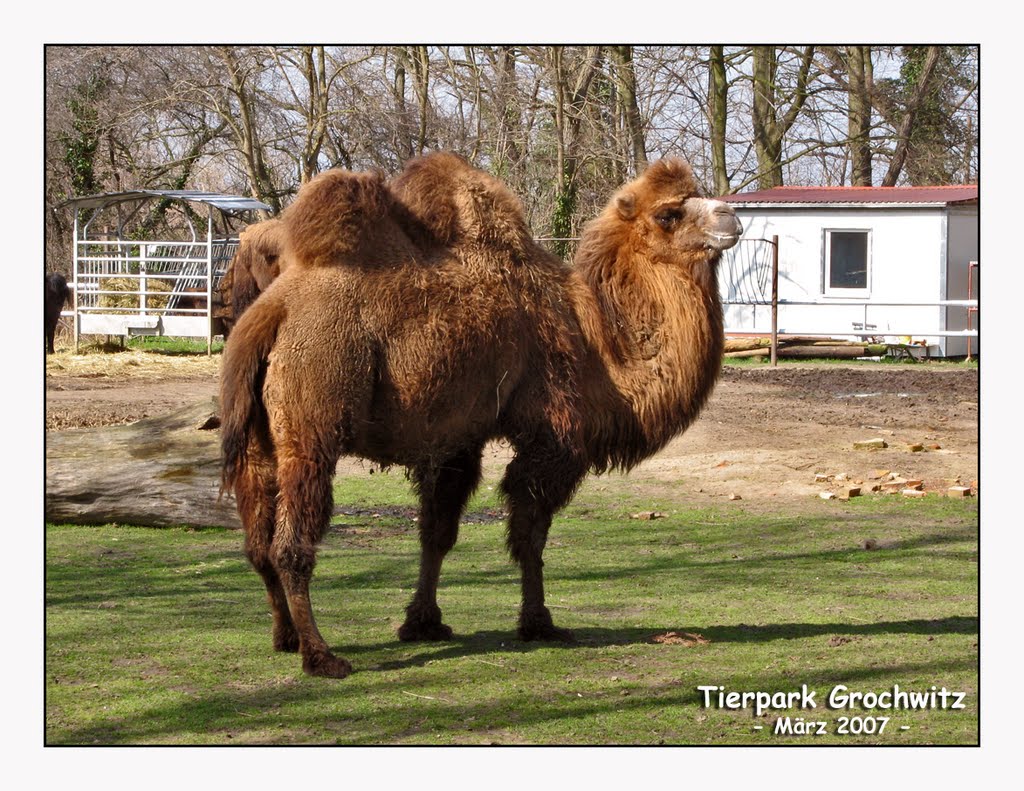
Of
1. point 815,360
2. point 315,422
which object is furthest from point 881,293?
point 315,422

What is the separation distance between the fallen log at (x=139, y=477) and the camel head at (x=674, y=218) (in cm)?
479

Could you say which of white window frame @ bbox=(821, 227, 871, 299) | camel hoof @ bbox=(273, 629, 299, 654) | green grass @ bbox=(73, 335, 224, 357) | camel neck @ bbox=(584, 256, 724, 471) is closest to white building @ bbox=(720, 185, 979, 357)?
white window frame @ bbox=(821, 227, 871, 299)

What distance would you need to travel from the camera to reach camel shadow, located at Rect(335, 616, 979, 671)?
6.86 meters

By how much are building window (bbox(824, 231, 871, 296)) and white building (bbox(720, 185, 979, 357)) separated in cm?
2

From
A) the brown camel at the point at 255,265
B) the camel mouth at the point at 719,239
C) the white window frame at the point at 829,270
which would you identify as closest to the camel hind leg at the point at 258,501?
the camel mouth at the point at 719,239

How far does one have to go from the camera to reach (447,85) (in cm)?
3397

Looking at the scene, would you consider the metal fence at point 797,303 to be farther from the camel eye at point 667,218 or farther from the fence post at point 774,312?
the camel eye at point 667,218

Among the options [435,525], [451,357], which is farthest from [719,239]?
[435,525]

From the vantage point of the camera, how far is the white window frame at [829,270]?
98.7 ft

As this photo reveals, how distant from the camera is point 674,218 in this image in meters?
7.51

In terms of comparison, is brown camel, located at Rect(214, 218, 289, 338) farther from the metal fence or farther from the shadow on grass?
the metal fence

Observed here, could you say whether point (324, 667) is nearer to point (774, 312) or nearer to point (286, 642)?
point (286, 642)

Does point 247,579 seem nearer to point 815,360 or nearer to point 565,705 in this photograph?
point 565,705

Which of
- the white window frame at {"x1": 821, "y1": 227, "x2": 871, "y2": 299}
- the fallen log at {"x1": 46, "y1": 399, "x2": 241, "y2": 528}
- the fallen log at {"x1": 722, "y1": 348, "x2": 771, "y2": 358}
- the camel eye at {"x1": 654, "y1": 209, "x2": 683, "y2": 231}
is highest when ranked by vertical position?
the white window frame at {"x1": 821, "y1": 227, "x2": 871, "y2": 299}
